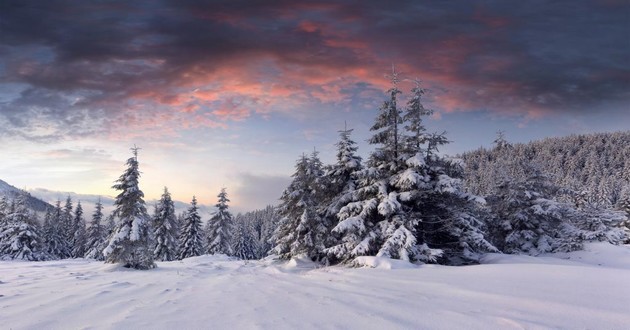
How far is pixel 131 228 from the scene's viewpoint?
22.6 metres

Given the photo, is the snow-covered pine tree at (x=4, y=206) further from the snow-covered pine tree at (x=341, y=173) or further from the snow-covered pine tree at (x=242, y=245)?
the snow-covered pine tree at (x=341, y=173)

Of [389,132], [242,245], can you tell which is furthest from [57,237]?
[389,132]

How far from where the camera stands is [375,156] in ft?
67.9

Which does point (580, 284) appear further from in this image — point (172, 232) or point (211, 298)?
point (172, 232)

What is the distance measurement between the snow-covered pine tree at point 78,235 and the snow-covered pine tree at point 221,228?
32.9 meters

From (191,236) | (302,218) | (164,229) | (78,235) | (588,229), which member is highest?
(302,218)

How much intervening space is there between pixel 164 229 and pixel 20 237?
1563 cm

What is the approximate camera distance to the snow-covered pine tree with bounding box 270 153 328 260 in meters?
24.0

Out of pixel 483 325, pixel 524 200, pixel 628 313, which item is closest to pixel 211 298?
pixel 483 325

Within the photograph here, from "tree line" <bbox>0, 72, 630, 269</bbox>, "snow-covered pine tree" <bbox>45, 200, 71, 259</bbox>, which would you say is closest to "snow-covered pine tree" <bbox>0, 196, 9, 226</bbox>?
"snow-covered pine tree" <bbox>45, 200, 71, 259</bbox>

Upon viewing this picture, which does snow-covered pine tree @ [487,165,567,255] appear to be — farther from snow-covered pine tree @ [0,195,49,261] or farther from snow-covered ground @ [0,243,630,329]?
snow-covered pine tree @ [0,195,49,261]

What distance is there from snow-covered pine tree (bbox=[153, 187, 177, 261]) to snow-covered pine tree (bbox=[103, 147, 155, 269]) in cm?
2242

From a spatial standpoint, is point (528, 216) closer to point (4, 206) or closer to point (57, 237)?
point (4, 206)

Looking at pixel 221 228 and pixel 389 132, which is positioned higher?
pixel 389 132
